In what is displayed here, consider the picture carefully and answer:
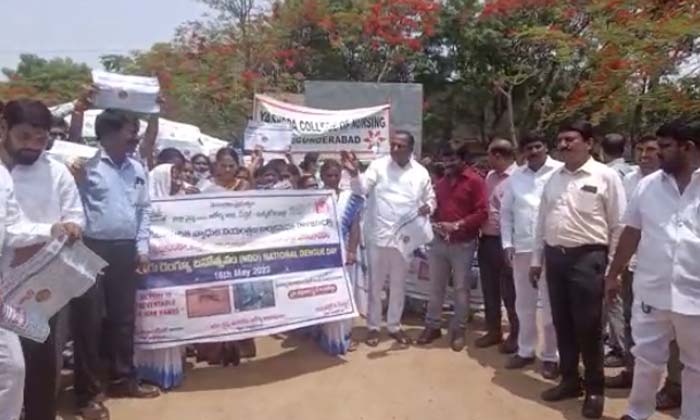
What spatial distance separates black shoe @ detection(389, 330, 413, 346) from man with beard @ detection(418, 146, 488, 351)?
0.12m

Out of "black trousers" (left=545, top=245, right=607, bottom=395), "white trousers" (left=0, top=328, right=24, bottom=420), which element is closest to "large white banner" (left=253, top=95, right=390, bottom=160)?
"black trousers" (left=545, top=245, right=607, bottom=395)

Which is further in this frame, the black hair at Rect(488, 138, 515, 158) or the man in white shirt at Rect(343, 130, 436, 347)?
the black hair at Rect(488, 138, 515, 158)

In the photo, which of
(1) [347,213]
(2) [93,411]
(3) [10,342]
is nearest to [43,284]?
(3) [10,342]

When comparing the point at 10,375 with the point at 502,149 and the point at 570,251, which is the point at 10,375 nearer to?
the point at 570,251

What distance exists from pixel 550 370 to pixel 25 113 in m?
4.29

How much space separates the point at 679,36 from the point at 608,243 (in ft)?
12.0

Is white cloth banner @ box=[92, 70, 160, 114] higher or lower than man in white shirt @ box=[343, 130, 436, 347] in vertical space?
higher

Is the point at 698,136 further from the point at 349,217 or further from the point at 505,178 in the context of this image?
the point at 349,217

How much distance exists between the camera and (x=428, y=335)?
7395 mm

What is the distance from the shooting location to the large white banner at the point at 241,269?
237 inches

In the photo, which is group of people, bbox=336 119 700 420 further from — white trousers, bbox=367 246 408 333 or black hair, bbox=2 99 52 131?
black hair, bbox=2 99 52 131

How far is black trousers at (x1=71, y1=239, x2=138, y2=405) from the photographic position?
5375 millimetres

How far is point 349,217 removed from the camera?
7316mm

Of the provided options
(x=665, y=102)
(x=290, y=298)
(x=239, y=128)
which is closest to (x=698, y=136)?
(x=290, y=298)
